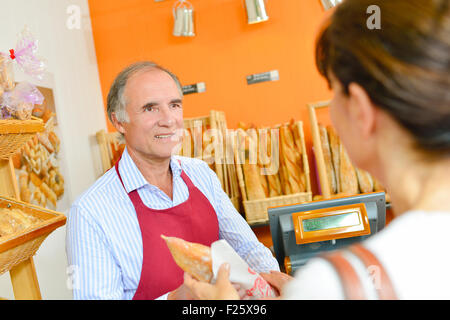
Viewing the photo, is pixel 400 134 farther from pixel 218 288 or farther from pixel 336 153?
pixel 336 153

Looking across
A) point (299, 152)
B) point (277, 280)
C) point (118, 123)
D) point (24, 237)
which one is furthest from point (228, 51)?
point (277, 280)

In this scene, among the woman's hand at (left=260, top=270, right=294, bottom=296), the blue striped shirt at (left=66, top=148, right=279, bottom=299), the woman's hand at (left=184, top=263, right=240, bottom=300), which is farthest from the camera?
the blue striped shirt at (left=66, top=148, right=279, bottom=299)

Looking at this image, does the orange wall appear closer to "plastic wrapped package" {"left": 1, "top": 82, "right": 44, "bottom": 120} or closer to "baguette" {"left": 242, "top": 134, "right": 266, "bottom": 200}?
"baguette" {"left": 242, "top": 134, "right": 266, "bottom": 200}

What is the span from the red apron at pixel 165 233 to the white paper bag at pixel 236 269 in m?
0.44

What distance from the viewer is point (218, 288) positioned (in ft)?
1.83

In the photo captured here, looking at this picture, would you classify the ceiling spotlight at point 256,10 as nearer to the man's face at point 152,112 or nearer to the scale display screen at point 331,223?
the man's face at point 152,112

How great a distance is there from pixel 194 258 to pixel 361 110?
329 mm

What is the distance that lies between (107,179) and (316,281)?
3.07 ft

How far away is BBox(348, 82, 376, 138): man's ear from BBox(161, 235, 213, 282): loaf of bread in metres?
0.29

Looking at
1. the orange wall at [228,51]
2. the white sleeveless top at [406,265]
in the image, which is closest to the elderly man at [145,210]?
the white sleeveless top at [406,265]

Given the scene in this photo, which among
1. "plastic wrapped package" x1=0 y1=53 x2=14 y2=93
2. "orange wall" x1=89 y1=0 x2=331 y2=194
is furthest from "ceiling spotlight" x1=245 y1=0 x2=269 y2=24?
"plastic wrapped package" x1=0 y1=53 x2=14 y2=93

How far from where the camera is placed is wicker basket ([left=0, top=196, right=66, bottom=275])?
107 cm

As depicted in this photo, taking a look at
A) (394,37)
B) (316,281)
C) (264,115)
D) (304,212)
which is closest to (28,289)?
(304,212)
